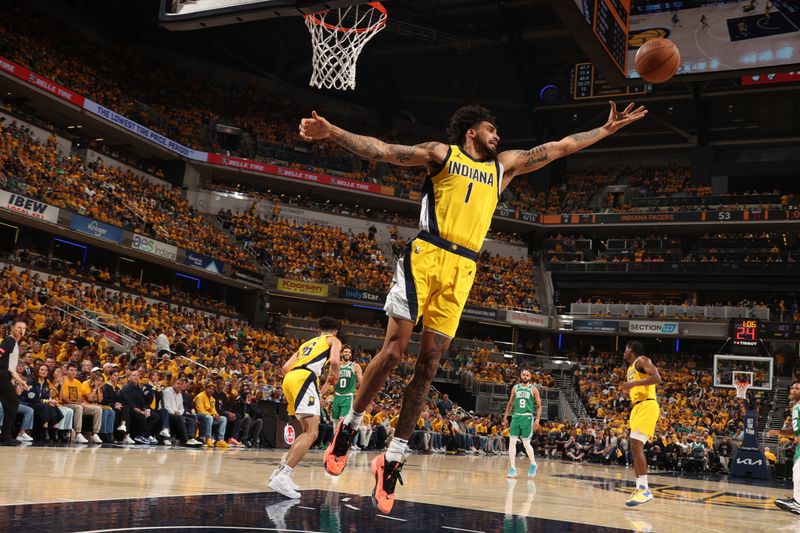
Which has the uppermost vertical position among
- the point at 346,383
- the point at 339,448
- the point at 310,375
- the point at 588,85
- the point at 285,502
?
the point at 588,85

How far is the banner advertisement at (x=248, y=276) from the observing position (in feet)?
105

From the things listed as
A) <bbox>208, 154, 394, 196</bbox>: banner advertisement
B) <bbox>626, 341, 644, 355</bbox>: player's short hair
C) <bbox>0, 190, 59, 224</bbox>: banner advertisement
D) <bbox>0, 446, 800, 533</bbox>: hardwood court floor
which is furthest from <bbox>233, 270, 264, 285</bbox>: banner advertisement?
<bbox>626, 341, 644, 355</bbox>: player's short hair

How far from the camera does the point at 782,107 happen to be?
37906mm

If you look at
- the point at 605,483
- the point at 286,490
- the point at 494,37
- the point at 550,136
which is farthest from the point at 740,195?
the point at 286,490

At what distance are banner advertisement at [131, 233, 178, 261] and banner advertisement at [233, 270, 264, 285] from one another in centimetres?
345

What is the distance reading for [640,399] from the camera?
997 centimetres

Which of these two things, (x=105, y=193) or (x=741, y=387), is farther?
(x=105, y=193)

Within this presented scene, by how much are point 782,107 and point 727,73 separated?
2607 cm

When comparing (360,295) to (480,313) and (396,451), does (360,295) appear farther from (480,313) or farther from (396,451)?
(396,451)

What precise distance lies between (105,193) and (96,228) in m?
2.94

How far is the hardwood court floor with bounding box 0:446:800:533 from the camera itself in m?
5.02

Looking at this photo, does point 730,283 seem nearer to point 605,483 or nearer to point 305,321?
point 305,321

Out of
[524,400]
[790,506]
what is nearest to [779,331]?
[524,400]

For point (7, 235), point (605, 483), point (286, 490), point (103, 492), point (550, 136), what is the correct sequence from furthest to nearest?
point (550, 136) < point (7, 235) < point (605, 483) < point (286, 490) < point (103, 492)
